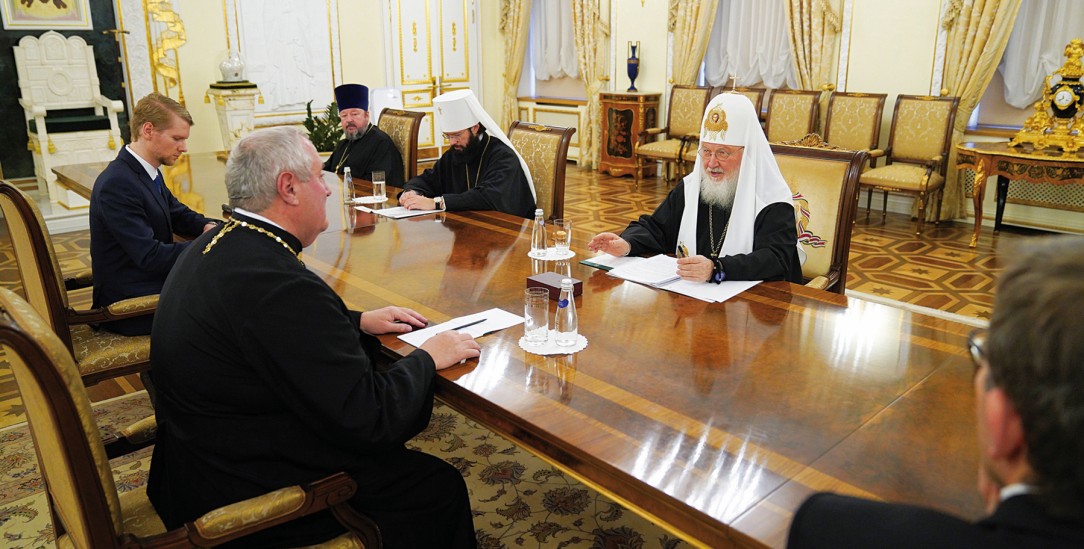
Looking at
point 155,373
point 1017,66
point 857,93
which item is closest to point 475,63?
point 857,93

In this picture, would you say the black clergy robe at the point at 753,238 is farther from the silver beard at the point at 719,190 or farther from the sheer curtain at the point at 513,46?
the sheer curtain at the point at 513,46

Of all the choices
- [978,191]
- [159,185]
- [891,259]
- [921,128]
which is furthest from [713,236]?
[921,128]

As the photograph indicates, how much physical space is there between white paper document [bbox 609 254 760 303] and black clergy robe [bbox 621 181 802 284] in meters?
0.06

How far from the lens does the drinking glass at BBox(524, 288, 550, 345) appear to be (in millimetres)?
1811

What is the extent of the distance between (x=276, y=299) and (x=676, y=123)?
6866mm

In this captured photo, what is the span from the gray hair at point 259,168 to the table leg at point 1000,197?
5.97 m

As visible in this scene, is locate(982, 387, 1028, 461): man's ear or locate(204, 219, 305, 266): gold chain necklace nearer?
locate(982, 387, 1028, 461): man's ear

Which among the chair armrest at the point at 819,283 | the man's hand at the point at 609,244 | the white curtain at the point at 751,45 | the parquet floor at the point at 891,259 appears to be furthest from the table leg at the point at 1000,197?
the man's hand at the point at 609,244

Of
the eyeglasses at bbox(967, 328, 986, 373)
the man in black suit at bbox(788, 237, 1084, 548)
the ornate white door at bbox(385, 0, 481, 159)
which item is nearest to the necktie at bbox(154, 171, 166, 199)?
the eyeglasses at bbox(967, 328, 986, 373)

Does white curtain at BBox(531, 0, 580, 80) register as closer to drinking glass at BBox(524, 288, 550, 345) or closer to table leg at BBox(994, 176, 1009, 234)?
table leg at BBox(994, 176, 1009, 234)

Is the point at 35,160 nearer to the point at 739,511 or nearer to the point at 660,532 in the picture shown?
the point at 660,532

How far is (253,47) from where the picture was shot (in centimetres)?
830

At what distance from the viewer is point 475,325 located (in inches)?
78.8

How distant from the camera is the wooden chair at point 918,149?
5.97 metres
